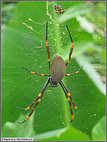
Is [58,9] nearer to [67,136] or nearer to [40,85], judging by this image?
[40,85]

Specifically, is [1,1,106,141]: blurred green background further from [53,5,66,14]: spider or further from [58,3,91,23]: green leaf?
[53,5,66,14]: spider

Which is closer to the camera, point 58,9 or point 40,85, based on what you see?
point 58,9

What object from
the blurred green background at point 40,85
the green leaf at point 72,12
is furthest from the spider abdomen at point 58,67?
the green leaf at point 72,12

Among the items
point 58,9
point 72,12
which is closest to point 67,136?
point 58,9

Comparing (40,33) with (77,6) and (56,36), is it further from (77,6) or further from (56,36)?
(77,6)

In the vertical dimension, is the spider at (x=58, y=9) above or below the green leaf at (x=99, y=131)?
above

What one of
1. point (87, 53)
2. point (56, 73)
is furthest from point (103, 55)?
point (56, 73)

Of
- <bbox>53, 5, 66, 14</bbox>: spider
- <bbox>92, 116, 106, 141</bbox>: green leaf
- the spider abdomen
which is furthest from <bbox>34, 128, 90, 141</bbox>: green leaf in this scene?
<bbox>53, 5, 66, 14</bbox>: spider

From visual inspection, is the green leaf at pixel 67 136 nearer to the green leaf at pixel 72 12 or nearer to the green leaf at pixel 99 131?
the green leaf at pixel 99 131
